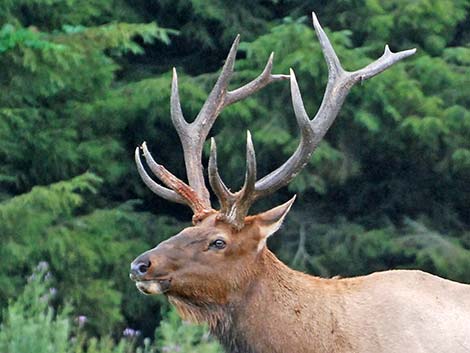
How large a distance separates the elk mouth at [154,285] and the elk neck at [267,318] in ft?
0.46

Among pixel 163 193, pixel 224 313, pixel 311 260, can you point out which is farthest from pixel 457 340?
pixel 311 260

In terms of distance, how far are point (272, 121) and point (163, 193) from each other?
16.6ft

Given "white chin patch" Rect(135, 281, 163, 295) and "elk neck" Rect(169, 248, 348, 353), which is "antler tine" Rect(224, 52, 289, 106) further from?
"white chin patch" Rect(135, 281, 163, 295)

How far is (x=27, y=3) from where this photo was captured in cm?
1050

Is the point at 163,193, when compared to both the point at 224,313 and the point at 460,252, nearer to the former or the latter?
the point at 224,313

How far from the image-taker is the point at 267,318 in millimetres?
5773

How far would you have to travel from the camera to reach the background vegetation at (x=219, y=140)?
1008 cm


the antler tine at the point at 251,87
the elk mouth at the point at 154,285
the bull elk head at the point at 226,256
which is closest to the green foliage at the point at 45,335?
the antler tine at the point at 251,87

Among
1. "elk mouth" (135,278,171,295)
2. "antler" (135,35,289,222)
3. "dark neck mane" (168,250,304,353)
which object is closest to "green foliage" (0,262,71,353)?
"antler" (135,35,289,222)

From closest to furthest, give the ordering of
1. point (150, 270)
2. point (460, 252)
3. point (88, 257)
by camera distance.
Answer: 1. point (150, 270)
2. point (88, 257)
3. point (460, 252)

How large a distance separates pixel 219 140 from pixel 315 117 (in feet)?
16.9

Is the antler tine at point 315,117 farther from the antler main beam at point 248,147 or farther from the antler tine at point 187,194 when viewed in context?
the antler tine at point 187,194

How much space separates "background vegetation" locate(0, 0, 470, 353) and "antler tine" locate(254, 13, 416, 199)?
12.8 ft

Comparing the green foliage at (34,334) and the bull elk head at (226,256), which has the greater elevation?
the bull elk head at (226,256)
